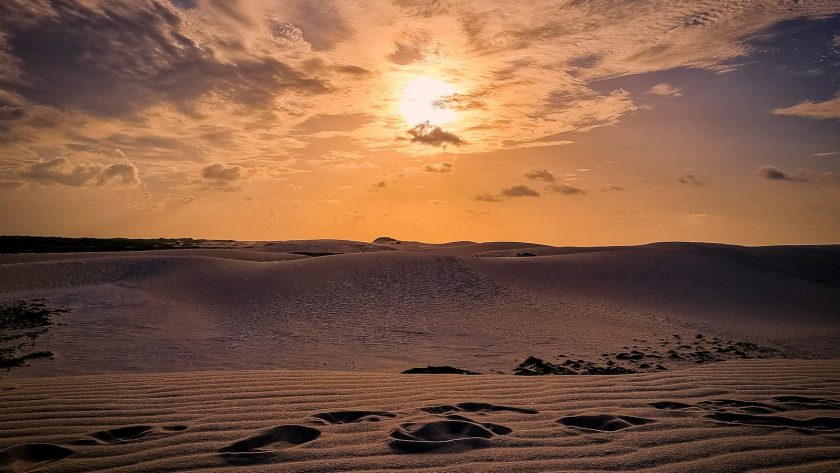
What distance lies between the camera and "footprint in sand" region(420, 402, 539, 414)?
14.9 feet

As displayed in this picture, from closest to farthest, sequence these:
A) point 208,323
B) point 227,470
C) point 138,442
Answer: point 227,470, point 138,442, point 208,323

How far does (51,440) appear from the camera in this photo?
3.77 metres

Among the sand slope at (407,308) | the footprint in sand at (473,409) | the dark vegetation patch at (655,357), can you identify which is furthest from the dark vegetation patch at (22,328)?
the dark vegetation patch at (655,357)

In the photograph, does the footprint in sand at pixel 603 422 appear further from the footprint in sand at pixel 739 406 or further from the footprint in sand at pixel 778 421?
the footprint in sand at pixel 739 406

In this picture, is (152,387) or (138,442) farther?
(152,387)

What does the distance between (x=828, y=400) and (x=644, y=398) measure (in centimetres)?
154

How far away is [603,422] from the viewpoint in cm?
421

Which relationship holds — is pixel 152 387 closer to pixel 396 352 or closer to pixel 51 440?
pixel 51 440

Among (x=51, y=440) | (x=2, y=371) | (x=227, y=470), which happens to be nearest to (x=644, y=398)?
(x=227, y=470)

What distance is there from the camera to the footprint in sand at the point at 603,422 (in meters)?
4.09

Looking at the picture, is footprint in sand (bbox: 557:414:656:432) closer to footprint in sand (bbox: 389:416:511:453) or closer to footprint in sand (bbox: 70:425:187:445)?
footprint in sand (bbox: 389:416:511:453)

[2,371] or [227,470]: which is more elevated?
[227,470]

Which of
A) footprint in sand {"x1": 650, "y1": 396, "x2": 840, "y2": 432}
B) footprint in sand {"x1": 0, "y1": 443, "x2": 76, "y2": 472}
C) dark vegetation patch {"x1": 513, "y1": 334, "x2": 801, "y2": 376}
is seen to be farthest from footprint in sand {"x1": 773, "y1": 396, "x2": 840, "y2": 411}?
footprint in sand {"x1": 0, "y1": 443, "x2": 76, "y2": 472}

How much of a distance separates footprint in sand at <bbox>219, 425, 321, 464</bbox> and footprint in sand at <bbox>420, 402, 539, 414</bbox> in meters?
1.01
